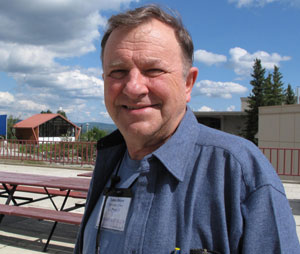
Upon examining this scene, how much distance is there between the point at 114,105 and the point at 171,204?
50 centimetres

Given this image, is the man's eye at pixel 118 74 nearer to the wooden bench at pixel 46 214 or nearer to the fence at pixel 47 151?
the wooden bench at pixel 46 214

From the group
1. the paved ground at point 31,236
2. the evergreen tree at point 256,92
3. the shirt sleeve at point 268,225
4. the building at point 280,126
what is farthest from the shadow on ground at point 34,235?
the evergreen tree at point 256,92

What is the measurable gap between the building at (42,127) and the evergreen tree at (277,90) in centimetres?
3774

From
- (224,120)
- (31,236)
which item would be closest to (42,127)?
(224,120)

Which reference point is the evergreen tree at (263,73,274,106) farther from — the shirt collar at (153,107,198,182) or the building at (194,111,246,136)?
the shirt collar at (153,107,198,182)

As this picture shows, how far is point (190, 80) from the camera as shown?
1373mm

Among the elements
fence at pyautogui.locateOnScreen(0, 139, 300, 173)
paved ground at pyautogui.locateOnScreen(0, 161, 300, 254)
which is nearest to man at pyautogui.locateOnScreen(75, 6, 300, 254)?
paved ground at pyautogui.locateOnScreen(0, 161, 300, 254)

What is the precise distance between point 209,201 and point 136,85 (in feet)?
1.70

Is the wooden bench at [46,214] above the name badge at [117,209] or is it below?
below

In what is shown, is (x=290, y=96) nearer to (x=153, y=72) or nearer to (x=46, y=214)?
(x=46, y=214)

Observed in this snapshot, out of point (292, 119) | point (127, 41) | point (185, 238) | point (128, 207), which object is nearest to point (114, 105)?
point (127, 41)

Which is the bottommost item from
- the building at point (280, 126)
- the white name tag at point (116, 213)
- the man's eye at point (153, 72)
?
the white name tag at point (116, 213)

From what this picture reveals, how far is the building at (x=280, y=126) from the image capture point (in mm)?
20922

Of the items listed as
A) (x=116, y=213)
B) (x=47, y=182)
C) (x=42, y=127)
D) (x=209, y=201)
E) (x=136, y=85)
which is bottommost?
(x=47, y=182)
